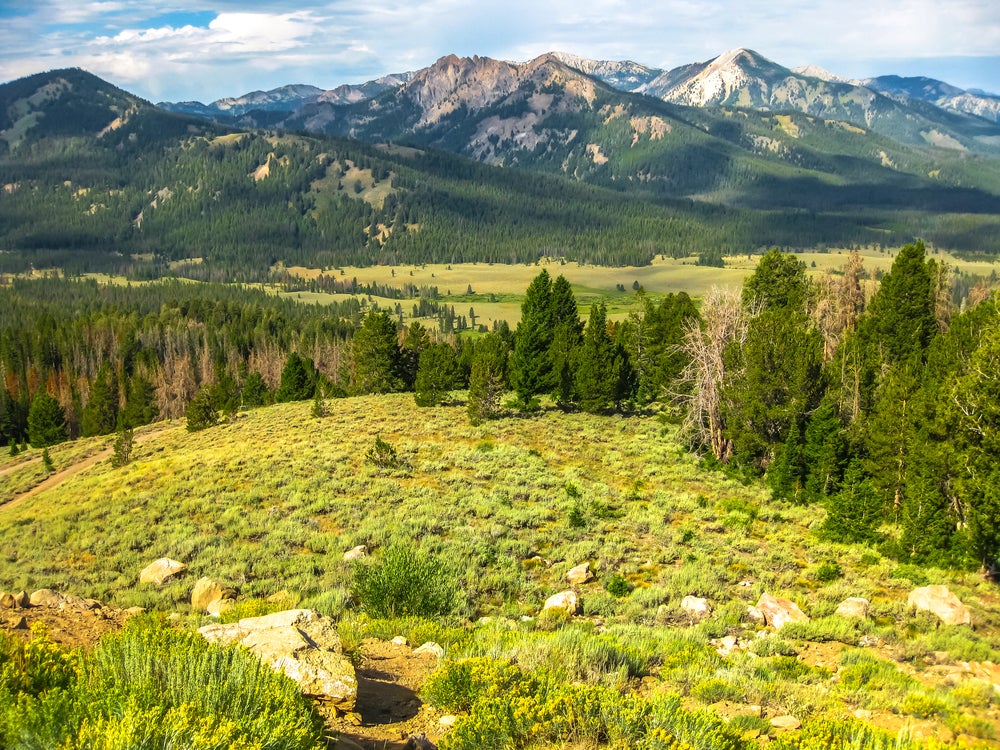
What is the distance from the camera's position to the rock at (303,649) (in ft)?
29.8

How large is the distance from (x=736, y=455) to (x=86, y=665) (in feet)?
121

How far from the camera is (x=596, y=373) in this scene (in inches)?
2066

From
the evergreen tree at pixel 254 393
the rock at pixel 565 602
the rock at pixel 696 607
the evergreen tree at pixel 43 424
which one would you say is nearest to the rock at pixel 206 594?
the rock at pixel 565 602

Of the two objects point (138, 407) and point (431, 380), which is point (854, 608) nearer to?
point (431, 380)

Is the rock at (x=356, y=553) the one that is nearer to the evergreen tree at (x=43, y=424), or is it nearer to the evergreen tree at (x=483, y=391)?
the evergreen tree at (x=483, y=391)

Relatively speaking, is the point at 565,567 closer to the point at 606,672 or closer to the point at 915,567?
the point at 606,672

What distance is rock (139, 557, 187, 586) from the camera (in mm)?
20266

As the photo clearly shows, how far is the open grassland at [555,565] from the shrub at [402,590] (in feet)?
1.70

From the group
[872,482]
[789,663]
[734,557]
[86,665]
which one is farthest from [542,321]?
[86,665]

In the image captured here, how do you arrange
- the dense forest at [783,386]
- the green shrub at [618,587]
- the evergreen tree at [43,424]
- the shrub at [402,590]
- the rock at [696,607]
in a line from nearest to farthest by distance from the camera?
the shrub at [402,590] < the rock at [696,607] < the green shrub at [618,587] < the dense forest at [783,386] < the evergreen tree at [43,424]

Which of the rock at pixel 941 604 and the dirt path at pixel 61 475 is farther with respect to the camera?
the dirt path at pixel 61 475

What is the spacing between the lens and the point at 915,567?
77.6ft

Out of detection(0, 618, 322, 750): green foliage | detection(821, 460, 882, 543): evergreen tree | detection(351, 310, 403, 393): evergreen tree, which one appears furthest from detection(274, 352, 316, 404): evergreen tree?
detection(0, 618, 322, 750): green foliage

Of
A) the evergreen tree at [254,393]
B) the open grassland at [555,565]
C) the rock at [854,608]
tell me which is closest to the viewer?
the open grassland at [555,565]
